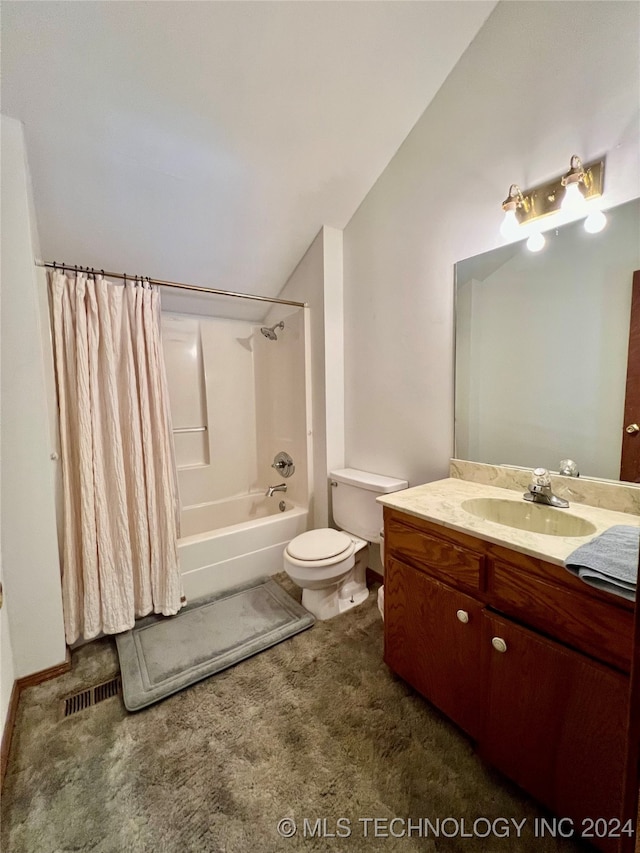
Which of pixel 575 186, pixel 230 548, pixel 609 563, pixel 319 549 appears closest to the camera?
pixel 609 563

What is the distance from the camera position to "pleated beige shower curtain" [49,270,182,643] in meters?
1.59

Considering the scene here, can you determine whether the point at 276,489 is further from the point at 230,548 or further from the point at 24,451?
the point at 24,451

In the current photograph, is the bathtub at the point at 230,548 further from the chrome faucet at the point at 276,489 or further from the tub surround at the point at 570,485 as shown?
the tub surround at the point at 570,485

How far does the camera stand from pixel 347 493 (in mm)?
2086

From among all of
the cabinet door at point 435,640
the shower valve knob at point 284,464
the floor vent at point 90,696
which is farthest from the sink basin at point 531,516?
the floor vent at point 90,696

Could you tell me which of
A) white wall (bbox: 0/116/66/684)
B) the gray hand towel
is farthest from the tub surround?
white wall (bbox: 0/116/66/684)

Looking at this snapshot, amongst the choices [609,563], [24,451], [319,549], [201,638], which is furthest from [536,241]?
[201,638]

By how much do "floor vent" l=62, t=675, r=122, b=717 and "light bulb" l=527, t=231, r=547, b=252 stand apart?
8.45 feet

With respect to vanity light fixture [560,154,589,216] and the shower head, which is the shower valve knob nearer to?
the shower head

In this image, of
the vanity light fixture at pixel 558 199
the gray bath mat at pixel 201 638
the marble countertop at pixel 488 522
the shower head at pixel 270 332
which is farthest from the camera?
the shower head at pixel 270 332

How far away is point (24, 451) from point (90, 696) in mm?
1067

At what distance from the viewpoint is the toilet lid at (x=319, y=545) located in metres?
1.74

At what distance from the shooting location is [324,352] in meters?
2.26

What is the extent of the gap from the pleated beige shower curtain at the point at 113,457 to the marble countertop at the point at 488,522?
4.20 feet
